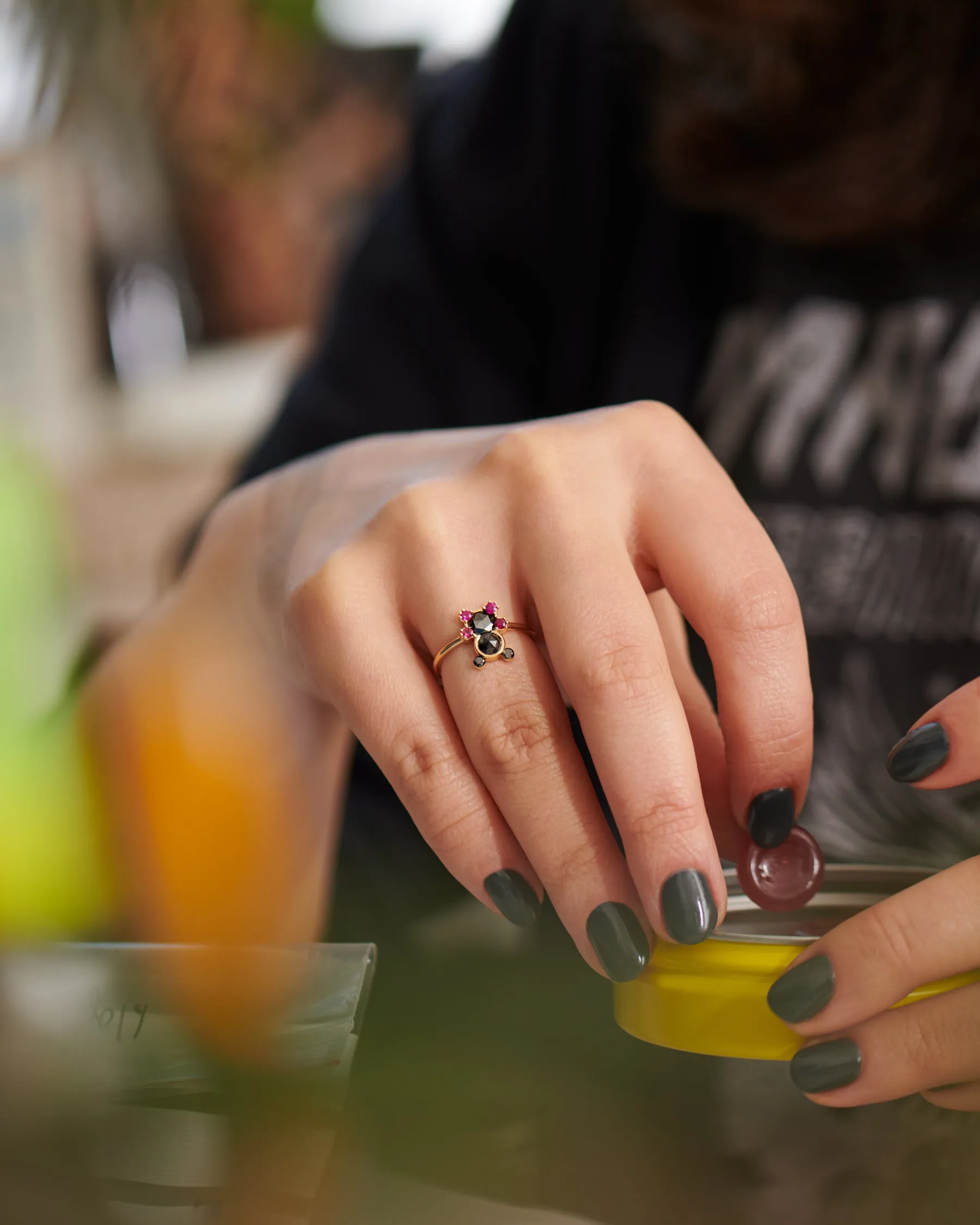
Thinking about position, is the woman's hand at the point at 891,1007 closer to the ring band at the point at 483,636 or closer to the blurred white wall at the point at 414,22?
the ring band at the point at 483,636

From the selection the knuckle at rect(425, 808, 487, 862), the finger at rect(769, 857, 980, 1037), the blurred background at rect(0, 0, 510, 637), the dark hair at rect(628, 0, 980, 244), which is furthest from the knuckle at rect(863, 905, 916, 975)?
the blurred background at rect(0, 0, 510, 637)

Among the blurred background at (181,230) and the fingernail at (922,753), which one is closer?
the fingernail at (922,753)

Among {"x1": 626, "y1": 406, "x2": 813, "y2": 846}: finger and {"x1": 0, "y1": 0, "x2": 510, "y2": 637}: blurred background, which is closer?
{"x1": 626, "y1": 406, "x2": 813, "y2": 846}: finger

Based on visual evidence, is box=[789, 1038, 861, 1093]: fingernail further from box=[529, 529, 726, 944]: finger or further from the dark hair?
the dark hair

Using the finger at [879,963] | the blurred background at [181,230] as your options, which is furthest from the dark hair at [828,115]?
the blurred background at [181,230]

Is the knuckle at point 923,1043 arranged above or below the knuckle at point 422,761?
below

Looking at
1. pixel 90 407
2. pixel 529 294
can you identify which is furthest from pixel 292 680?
pixel 90 407

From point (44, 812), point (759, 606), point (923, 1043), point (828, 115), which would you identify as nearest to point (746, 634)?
point (759, 606)

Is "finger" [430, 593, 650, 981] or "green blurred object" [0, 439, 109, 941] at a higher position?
"finger" [430, 593, 650, 981]
